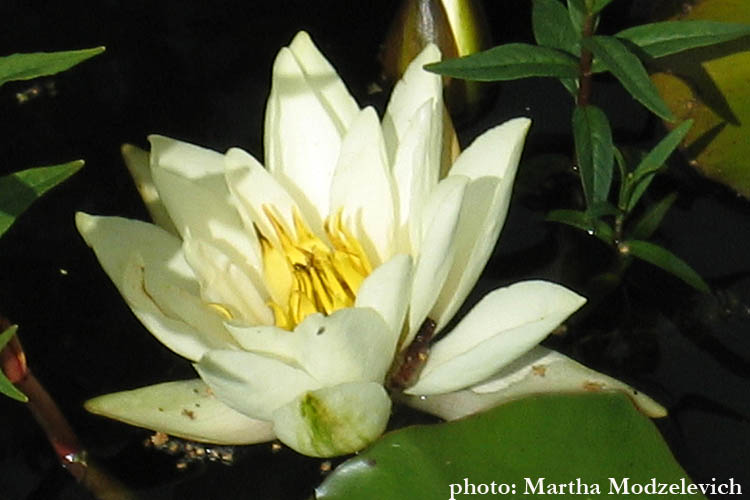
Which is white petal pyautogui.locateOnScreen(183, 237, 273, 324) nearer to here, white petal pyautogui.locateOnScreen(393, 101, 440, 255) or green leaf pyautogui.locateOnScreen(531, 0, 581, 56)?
white petal pyautogui.locateOnScreen(393, 101, 440, 255)

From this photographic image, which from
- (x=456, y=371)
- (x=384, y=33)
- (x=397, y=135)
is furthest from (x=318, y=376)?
(x=384, y=33)

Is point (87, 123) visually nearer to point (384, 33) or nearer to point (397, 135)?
point (384, 33)

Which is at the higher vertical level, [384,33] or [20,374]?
[384,33]

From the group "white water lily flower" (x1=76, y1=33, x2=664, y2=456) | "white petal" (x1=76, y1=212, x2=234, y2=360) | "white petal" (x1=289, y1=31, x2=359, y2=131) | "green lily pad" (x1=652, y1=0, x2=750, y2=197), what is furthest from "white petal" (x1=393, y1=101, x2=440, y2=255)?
"green lily pad" (x1=652, y1=0, x2=750, y2=197)

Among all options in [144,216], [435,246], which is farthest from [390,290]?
[144,216]

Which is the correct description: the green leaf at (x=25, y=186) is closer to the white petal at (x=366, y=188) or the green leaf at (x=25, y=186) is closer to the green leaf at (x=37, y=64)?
the green leaf at (x=37, y=64)

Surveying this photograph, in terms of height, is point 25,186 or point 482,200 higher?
point 25,186

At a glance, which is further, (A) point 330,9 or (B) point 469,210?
(A) point 330,9

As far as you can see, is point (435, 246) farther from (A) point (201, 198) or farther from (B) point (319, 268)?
(A) point (201, 198)
